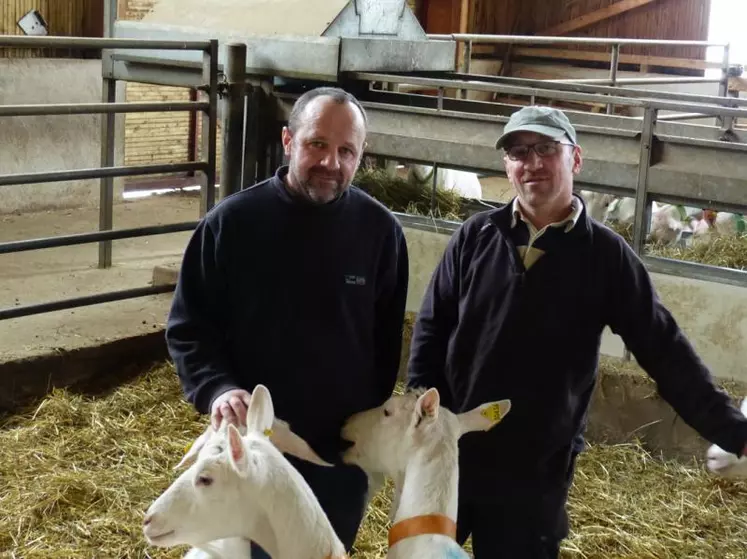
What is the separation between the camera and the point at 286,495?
2.40m

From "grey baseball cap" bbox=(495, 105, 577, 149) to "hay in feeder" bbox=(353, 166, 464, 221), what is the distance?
3.10 metres

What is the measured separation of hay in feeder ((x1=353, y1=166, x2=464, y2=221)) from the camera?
605 cm

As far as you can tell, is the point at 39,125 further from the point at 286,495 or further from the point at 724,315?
the point at 286,495

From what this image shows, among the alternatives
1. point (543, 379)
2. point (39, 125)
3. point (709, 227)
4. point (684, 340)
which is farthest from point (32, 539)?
point (39, 125)

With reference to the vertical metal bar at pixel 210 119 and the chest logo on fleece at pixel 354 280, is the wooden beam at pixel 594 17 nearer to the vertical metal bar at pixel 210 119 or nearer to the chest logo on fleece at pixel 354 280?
the vertical metal bar at pixel 210 119

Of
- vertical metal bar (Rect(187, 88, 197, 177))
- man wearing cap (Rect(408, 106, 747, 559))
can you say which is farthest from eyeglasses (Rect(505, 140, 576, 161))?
vertical metal bar (Rect(187, 88, 197, 177))

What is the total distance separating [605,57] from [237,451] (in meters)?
13.7

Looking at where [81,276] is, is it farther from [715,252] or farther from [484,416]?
[484,416]

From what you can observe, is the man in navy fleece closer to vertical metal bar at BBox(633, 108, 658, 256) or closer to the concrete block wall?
vertical metal bar at BBox(633, 108, 658, 256)

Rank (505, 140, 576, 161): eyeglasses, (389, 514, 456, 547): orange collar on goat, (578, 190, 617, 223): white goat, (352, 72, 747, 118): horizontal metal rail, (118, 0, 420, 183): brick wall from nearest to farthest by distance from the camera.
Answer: (389, 514, 456, 547): orange collar on goat, (505, 140, 576, 161): eyeglasses, (352, 72, 747, 118): horizontal metal rail, (578, 190, 617, 223): white goat, (118, 0, 420, 183): brick wall

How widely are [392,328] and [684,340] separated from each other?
0.76 meters

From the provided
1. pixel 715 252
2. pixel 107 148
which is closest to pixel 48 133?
pixel 107 148

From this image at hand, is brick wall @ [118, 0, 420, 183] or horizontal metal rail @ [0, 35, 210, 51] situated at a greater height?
horizontal metal rail @ [0, 35, 210, 51]

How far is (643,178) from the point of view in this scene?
190 inches
